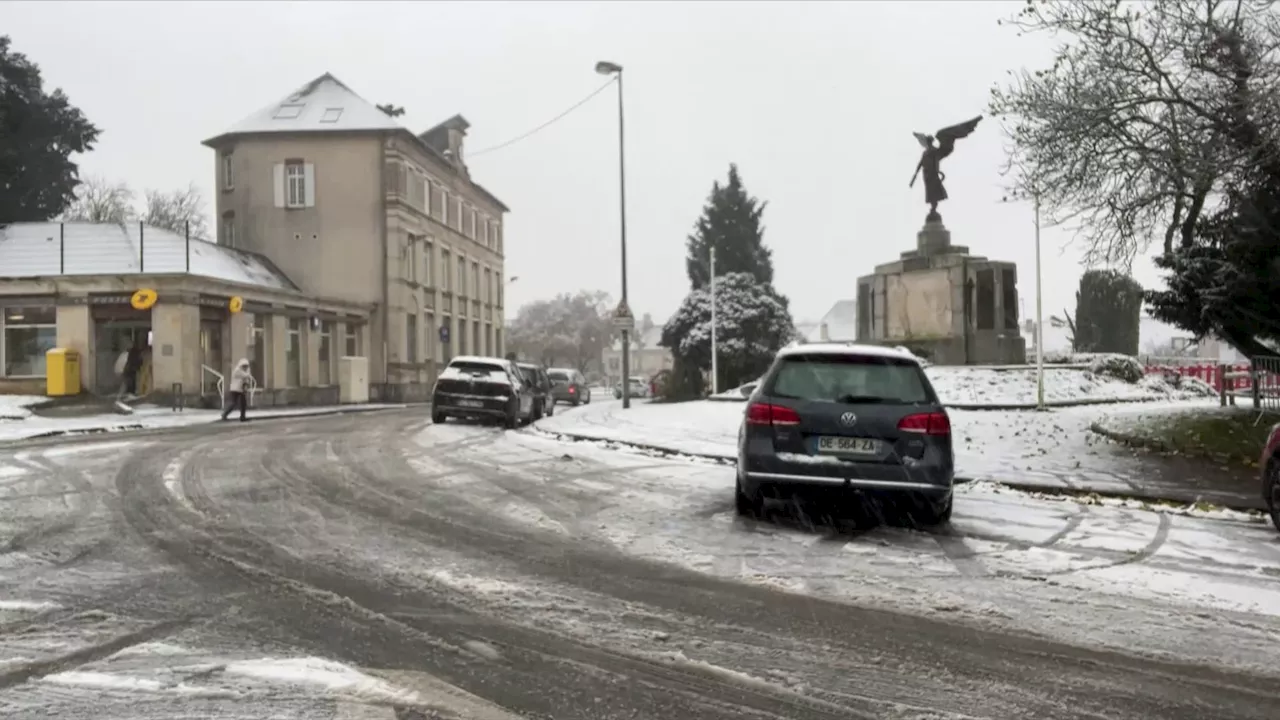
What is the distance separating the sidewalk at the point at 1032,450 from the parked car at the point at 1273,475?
1473mm

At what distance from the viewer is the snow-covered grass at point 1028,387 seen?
74.4ft

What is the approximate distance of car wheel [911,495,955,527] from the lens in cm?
877

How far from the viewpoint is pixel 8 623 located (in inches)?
205

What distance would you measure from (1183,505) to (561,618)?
7.67 meters

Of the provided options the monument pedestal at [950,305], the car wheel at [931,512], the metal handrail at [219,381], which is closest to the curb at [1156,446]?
the car wheel at [931,512]

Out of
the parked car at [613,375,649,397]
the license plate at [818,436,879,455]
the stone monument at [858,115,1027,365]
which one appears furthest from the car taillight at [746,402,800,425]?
the parked car at [613,375,649,397]

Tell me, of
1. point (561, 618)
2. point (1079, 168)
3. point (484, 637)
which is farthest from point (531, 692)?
point (1079, 168)

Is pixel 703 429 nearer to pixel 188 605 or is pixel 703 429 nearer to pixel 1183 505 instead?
pixel 1183 505

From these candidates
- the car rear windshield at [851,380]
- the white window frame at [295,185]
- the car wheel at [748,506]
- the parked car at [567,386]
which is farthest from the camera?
the white window frame at [295,185]

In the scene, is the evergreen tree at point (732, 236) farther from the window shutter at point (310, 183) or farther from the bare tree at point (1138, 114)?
the bare tree at point (1138, 114)

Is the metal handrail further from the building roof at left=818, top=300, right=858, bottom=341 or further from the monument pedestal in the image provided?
the building roof at left=818, top=300, right=858, bottom=341

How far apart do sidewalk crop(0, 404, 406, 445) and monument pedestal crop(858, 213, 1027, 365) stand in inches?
666

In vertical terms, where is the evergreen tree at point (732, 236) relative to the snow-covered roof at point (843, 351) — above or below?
above

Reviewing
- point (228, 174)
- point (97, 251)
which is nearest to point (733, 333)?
point (97, 251)
